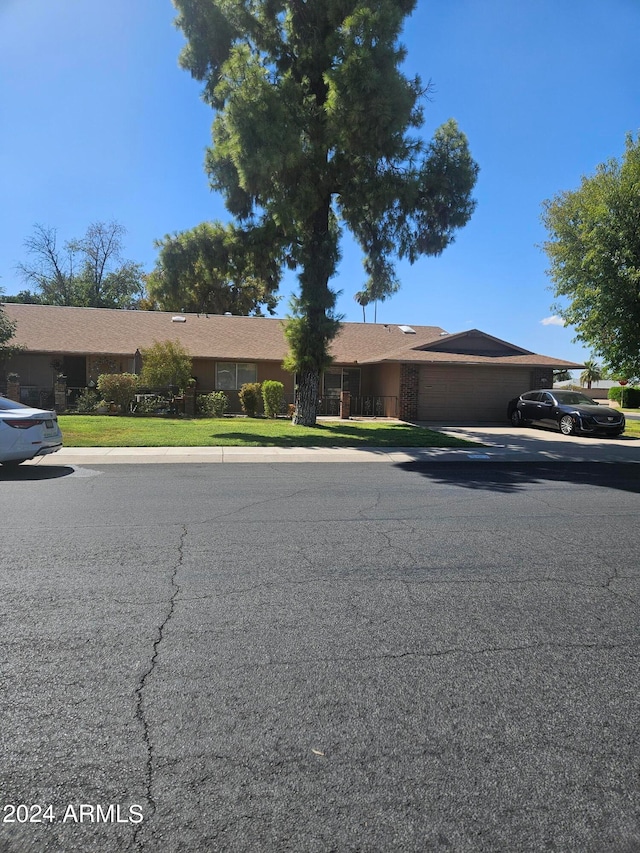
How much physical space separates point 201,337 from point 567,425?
1725 cm

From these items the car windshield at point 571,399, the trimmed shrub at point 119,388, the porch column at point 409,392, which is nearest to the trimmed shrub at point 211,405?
the trimmed shrub at point 119,388

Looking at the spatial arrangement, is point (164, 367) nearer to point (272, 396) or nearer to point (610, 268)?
point (272, 396)

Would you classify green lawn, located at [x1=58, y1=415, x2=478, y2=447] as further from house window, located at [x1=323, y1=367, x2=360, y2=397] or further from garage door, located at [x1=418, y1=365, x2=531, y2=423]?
house window, located at [x1=323, y1=367, x2=360, y2=397]

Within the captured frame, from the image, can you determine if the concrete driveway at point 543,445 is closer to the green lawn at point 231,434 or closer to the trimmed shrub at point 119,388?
the green lawn at point 231,434

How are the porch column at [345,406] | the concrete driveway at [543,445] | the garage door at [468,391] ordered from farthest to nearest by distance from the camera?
the porch column at [345,406]
the garage door at [468,391]
the concrete driveway at [543,445]

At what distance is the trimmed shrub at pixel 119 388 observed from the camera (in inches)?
868

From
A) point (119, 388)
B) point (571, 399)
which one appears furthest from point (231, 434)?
point (571, 399)

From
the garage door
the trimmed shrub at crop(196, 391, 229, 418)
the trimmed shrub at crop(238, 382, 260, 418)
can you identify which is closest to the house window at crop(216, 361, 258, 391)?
the trimmed shrub at crop(196, 391, 229, 418)

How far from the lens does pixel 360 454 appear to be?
14.1 meters

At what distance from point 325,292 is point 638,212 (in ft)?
37.5

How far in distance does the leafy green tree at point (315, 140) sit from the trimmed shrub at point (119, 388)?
6958mm

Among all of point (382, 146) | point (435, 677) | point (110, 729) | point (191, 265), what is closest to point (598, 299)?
point (382, 146)

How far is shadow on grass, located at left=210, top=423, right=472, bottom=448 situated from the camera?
15.8 metres

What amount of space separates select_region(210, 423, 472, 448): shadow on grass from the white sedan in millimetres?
5431
